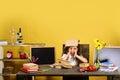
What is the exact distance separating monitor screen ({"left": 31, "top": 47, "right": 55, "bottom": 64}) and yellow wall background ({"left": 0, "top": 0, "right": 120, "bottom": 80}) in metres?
0.13

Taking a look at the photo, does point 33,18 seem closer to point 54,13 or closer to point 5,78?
point 54,13

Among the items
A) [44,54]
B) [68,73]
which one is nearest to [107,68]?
[68,73]

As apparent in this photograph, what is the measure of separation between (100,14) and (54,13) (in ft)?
2.00

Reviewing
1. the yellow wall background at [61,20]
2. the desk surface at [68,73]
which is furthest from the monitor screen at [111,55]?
the desk surface at [68,73]

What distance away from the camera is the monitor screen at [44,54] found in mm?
3562

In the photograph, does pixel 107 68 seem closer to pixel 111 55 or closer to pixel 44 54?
pixel 111 55

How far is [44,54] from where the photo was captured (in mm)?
3588

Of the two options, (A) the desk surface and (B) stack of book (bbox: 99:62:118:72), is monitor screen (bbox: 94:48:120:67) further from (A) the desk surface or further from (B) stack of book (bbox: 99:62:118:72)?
(A) the desk surface

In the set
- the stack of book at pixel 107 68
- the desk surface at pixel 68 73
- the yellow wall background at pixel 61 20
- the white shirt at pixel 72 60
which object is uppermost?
the yellow wall background at pixel 61 20

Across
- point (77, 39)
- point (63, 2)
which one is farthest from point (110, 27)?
point (63, 2)

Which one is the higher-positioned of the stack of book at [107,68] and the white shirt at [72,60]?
the white shirt at [72,60]

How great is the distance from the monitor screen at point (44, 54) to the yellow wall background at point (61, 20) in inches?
4.9

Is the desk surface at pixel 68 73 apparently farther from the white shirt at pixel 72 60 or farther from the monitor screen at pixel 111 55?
the monitor screen at pixel 111 55

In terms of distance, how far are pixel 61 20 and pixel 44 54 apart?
1.67 feet
